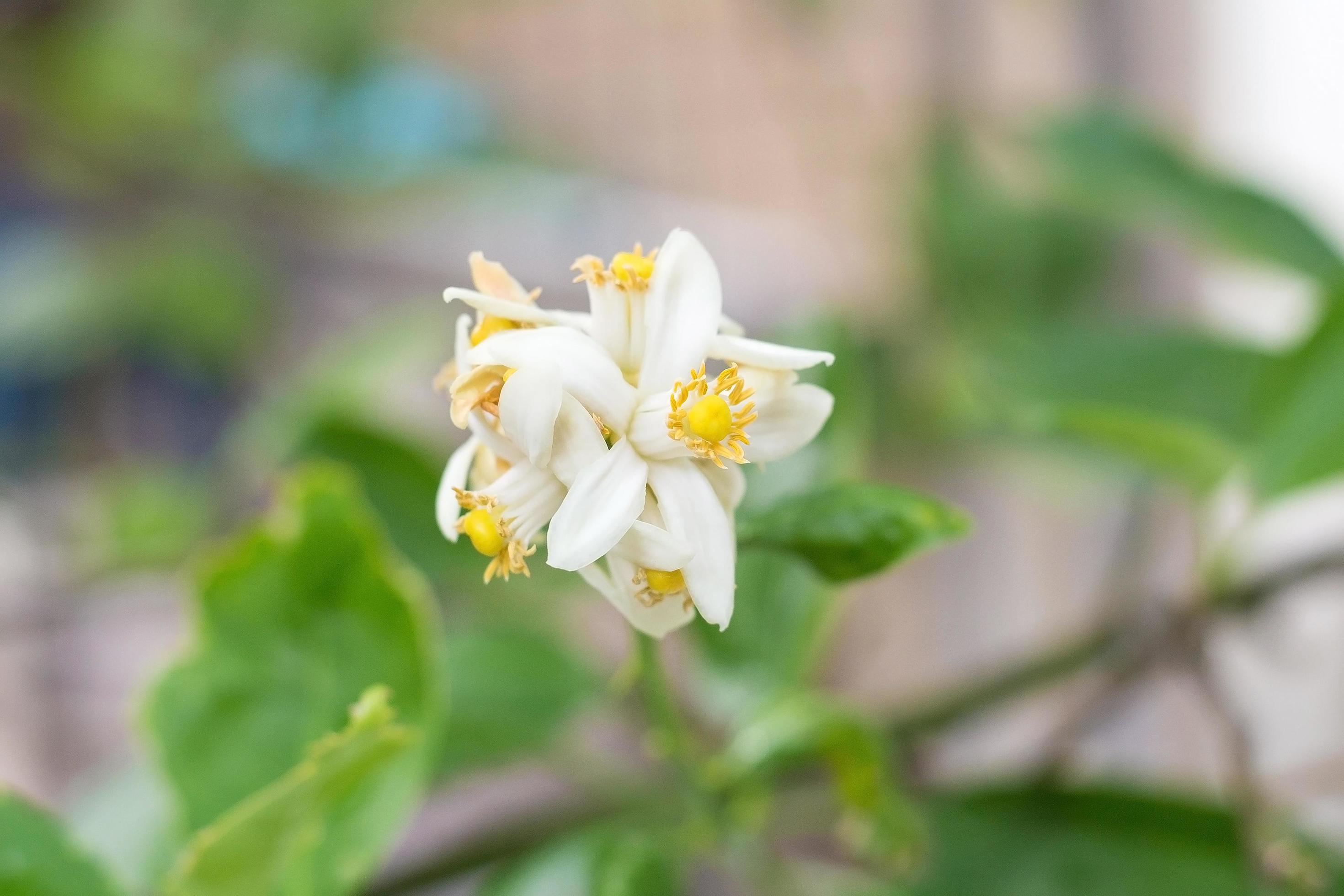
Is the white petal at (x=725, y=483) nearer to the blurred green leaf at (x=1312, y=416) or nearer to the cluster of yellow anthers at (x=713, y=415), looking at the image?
the cluster of yellow anthers at (x=713, y=415)

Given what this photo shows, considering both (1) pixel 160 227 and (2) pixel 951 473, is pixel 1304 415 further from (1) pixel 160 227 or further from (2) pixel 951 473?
(1) pixel 160 227

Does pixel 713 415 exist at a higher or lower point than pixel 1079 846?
higher

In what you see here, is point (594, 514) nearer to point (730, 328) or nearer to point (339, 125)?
point (730, 328)

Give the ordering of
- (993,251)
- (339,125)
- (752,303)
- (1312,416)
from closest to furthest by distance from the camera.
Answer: (1312,416), (993,251), (339,125), (752,303)

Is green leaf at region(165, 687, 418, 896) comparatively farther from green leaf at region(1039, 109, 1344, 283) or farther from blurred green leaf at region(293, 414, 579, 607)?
green leaf at region(1039, 109, 1344, 283)

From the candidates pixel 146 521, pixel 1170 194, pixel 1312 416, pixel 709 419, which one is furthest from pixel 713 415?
pixel 146 521

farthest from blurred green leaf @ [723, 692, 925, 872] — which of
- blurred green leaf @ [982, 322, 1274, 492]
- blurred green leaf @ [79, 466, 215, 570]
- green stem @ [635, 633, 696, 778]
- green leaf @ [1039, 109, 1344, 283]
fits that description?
blurred green leaf @ [79, 466, 215, 570]

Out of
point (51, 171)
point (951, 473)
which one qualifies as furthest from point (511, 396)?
point (51, 171)
